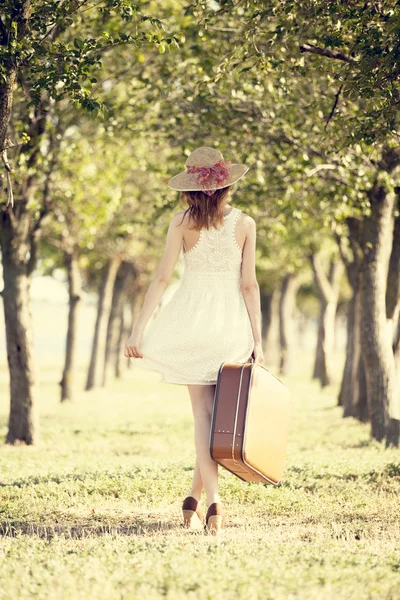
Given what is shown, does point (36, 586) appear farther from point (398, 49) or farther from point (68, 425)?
point (68, 425)

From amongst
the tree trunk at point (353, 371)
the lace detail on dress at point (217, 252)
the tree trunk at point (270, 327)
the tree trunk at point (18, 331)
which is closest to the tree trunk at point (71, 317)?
the tree trunk at point (353, 371)

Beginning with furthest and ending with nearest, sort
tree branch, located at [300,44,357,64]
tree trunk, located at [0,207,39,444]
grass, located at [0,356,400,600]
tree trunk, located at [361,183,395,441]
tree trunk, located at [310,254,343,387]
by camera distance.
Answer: tree trunk, located at [310,254,343,387], tree trunk, located at [0,207,39,444], tree trunk, located at [361,183,395,441], tree branch, located at [300,44,357,64], grass, located at [0,356,400,600]

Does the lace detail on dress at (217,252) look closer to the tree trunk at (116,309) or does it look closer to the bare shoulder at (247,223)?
the bare shoulder at (247,223)

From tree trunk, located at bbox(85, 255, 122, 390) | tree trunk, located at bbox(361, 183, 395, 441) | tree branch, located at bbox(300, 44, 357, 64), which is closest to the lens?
tree branch, located at bbox(300, 44, 357, 64)

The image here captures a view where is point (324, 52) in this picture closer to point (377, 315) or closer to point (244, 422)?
point (244, 422)

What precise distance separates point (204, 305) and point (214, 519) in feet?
5.22

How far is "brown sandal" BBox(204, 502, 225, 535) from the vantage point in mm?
6055

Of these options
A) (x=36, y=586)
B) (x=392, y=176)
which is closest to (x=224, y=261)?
(x=36, y=586)

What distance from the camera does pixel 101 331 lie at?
2695 cm

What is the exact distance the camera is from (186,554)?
514 centimetres

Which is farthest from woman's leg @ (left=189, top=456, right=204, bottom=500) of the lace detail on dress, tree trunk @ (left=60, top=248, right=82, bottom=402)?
tree trunk @ (left=60, top=248, right=82, bottom=402)

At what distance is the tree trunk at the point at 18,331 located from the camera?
12922 mm

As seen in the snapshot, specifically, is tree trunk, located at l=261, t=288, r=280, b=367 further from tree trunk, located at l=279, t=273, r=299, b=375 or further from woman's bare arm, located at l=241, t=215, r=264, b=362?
woman's bare arm, located at l=241, t=215, r=264, b=362

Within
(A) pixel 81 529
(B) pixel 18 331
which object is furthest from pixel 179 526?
(B) pixel 18 331
